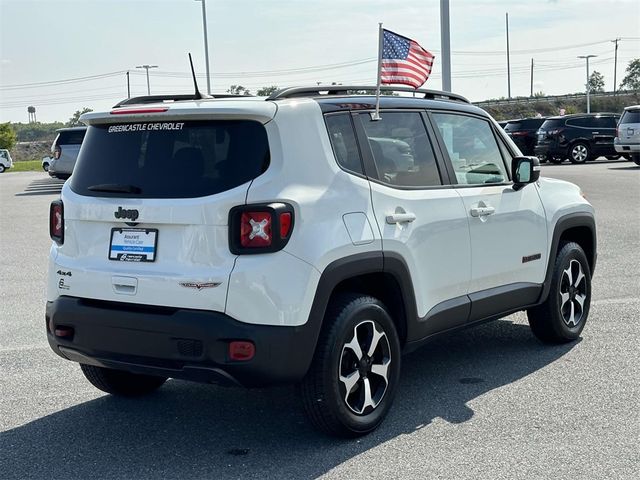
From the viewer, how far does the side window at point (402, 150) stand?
5.07 meters

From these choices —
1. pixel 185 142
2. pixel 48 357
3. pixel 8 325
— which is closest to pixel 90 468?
pixel 185 142

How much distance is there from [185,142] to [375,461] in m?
1.88

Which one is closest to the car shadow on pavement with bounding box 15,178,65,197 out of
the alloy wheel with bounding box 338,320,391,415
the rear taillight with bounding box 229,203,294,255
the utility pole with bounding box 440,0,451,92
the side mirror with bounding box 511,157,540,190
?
the utility pole with bounding box 440,0,451,92

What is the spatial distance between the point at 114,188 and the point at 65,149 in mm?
22832

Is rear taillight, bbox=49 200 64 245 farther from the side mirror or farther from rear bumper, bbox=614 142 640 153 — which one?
rear bumper, bbox=614 142 640 153

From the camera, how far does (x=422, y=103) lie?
18.4ft

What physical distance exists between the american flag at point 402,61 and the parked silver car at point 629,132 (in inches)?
867

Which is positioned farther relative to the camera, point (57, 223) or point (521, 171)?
point (521, 171)

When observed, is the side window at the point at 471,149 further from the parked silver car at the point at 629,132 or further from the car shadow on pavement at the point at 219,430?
the parked silver car at the point at 629,132

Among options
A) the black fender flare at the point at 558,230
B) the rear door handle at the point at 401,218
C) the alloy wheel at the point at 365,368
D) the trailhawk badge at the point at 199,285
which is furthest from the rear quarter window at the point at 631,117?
the trailhawk badge at the point at 199,285

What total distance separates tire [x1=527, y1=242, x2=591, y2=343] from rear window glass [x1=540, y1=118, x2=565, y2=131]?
2529 centimetres

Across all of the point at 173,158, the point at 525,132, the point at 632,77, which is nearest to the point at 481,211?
the point at 173,158

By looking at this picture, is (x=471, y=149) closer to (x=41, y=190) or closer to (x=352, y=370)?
(x=352, y=370)

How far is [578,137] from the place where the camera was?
1235 inches
